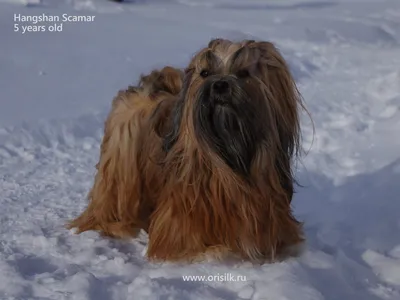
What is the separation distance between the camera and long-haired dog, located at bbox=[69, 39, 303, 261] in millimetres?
2902

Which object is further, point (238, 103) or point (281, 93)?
point (281, 93)

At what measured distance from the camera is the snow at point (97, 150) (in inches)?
119

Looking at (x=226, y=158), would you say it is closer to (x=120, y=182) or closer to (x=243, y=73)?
(x=243, y=73)

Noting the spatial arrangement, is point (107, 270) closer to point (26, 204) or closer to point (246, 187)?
point (246, 187)

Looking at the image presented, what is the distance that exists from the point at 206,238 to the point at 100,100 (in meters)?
4.05

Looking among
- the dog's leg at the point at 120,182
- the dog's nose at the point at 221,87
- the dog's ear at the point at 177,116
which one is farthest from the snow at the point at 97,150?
the dog's nose at the point at 221,87

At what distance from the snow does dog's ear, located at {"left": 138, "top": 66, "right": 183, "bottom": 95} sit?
2.87 feet

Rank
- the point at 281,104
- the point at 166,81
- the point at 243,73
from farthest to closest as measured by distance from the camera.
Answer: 1. the point at 166,81
2. the point at 281,104
3. the point at 243,73

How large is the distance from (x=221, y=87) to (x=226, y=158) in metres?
0.32

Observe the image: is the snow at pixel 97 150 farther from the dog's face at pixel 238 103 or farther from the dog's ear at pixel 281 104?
the dog's face at pixel 238 103

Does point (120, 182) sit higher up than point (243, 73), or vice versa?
point (243, 73)

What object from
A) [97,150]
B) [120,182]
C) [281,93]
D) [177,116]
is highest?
[281,93]

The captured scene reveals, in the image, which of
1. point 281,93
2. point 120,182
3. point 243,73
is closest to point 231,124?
point 243,73

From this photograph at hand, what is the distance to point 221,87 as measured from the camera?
2.84m
